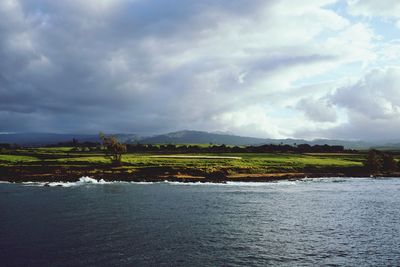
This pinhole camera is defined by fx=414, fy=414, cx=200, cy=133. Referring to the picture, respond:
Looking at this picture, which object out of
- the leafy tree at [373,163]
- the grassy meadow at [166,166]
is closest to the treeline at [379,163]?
the leafy tree at [373,163]

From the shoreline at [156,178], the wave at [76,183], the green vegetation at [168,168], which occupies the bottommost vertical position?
the wave at [76,183]

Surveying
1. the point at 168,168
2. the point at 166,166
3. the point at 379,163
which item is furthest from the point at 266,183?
the point at 379,163

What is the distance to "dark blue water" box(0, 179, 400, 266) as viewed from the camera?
52.9m

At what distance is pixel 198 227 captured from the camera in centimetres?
6969

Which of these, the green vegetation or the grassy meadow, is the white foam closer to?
the green vegetation

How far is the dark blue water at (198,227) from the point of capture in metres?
52.9

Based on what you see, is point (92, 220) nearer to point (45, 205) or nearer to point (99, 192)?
point (45, 205)

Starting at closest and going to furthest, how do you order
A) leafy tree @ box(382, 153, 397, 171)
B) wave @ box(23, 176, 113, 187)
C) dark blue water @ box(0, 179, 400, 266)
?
dark blue water @ box(0, 179, 400, 266) → wave @ box(23, 176, 113, 187) → leafy tree @ box(382, 153, 397, 171)

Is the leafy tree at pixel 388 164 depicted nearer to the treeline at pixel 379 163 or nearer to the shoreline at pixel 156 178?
the treeline at pixel 379 163

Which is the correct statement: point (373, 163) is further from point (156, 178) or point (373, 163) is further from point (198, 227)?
point (198, 227)

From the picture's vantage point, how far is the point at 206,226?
231ft

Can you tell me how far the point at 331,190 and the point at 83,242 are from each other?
80645mm

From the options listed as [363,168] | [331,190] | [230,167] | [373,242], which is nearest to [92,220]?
[373,242]

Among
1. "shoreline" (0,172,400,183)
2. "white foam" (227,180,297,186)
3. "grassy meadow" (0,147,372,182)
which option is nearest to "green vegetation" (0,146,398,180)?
"grassy meadow" (0,147,372,182)
